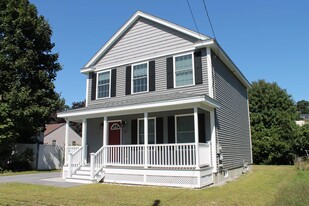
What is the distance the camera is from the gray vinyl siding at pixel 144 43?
13336 mm

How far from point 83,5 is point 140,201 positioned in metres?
8.20

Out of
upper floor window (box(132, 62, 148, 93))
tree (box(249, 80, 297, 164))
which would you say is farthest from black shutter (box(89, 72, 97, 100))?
tree (box(249, 80, 297, 164))

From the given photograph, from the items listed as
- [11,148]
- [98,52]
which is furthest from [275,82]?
[11,148]

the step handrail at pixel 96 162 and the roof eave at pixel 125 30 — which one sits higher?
the roof eave at pixel 125 30

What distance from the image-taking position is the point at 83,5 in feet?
37.6

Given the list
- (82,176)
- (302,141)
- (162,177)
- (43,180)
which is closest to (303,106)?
(302,141)

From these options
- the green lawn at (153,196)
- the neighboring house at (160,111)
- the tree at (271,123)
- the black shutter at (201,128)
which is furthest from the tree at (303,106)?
the green lawn at (153,196)

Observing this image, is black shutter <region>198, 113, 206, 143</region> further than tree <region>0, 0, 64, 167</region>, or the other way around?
tree <region>0, 0, 64, 167</region>

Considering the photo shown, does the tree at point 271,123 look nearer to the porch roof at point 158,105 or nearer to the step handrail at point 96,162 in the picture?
the porch roof at point 158,105

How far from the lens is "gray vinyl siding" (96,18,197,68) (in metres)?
13.3

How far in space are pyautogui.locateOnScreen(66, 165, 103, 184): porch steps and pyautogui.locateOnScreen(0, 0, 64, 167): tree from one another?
7246 millimetres

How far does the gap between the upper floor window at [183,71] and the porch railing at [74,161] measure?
18.6ft

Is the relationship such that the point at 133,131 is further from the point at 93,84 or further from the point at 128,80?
the point at 93,84

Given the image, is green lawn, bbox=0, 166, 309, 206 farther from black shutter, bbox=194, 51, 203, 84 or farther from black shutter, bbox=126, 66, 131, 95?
black shutter, bbox=126, 66, 131, 95
